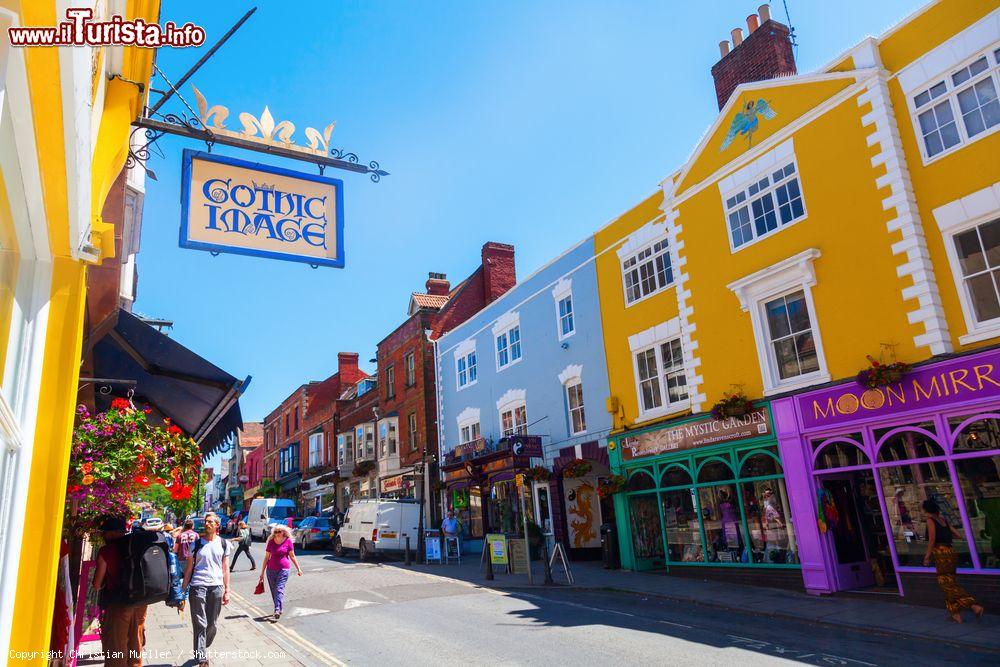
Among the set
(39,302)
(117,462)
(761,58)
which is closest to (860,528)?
(761,58)

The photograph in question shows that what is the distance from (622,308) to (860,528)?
8378 mm

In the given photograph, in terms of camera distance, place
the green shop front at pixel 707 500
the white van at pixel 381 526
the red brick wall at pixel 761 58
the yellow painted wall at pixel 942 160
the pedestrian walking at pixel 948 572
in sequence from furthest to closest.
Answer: the white van at pixel 381 526 → the red brick wall at pixel 761 58 → the green shop front at pixel 707 500 → the yellow painted wall at pixel 942 160 → the pedestrian walking at pixel 948 572

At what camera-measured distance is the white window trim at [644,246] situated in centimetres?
1799

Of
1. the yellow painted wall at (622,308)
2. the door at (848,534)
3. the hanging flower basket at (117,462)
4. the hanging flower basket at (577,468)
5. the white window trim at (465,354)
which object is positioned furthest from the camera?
the white window trim at (465,354)

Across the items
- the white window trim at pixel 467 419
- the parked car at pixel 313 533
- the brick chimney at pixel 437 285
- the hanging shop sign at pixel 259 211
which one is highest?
the brick chimney at pixel 437 285

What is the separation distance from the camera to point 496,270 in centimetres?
3281

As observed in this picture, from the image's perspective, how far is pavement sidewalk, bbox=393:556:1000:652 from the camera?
947 centimetres

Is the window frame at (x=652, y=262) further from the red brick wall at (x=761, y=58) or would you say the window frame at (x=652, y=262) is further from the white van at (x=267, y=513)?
the white van at (x=267, y=513)

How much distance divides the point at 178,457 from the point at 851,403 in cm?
1155

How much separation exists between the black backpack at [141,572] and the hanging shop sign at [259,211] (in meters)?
3.68

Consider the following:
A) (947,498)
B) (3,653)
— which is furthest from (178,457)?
(947,498)

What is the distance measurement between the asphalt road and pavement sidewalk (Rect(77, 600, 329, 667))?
437mm

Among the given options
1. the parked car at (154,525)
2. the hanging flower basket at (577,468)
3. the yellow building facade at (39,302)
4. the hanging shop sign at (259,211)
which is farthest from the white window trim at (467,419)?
the yellow building facade at (39,302)

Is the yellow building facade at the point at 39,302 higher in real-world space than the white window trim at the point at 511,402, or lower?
lower
